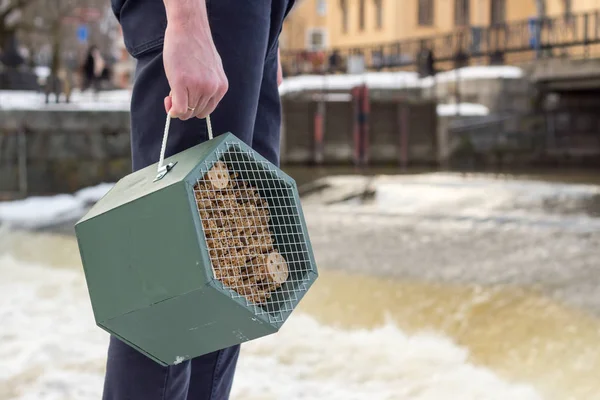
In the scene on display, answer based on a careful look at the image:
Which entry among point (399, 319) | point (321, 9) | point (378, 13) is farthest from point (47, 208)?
point (321, 9)

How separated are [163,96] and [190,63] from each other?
0.41 feet

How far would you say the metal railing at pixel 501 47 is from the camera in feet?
59.1

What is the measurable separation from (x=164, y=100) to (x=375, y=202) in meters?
6.15

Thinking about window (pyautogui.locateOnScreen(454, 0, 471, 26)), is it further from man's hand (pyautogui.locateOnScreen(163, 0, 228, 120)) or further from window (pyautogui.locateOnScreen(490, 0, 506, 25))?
man's hand (pyautogui.locateOnScreen(163, 0, 228, 120))

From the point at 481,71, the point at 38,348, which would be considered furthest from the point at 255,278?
the point at 481,71

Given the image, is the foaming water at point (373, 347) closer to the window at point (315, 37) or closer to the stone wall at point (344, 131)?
the stone wall at point (344, 131)

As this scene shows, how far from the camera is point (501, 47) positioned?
19.6m

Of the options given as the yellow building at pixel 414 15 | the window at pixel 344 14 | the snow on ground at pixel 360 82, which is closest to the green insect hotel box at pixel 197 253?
the snow on ground at pixel 360 82

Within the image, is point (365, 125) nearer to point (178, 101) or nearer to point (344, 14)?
point (178, 101)

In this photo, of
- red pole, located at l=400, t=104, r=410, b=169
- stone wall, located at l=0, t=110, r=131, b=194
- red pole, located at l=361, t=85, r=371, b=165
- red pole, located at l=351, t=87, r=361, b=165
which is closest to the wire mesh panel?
stone wall, located at l=0, t=110, r=131, b=194

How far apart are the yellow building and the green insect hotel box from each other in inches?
893

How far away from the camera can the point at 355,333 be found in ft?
9.82

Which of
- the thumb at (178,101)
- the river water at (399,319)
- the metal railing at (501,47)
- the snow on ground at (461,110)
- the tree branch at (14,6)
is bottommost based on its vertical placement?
the river water at (399,319)

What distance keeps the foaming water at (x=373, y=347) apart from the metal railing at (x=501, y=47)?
50.1 feet
